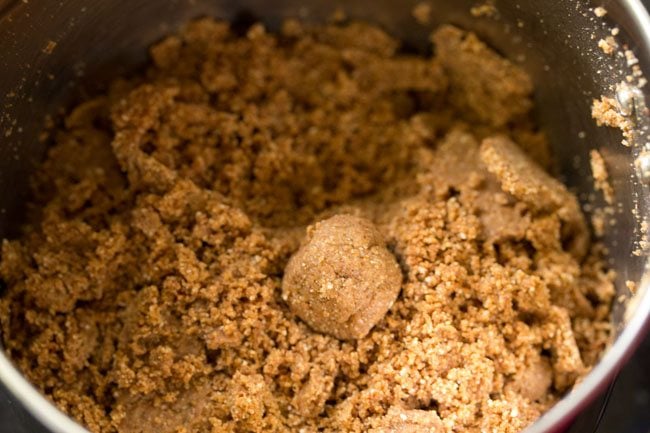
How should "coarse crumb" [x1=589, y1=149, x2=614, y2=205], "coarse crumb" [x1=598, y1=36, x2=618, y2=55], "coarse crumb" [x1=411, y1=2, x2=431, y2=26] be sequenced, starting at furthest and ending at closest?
"coarse crumb" [x1=411, y1=2, x2=431, y2=26] → "coarse crumb" [x1=589, y1=149, x2=614, y2=205] → "coarse crumb" [x1=598, y1=36, x2=618, y2=55]

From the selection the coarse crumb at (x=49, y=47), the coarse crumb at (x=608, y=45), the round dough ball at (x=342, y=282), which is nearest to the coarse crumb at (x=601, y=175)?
the coarse crumb at (x=608, y=45)

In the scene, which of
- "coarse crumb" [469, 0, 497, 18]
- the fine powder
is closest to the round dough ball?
Result: the fine powder

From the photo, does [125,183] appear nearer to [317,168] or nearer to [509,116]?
[317,168]

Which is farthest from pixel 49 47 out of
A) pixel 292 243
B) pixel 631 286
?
pixel 631 286

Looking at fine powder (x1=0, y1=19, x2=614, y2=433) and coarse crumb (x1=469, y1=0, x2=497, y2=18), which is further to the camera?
coarse crumb (x1=469, y1=0, x2=497, y2=18)

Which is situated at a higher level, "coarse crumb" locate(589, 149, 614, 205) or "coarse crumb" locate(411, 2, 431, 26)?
"coarse crumb" locate(411, 2, 431, 26)

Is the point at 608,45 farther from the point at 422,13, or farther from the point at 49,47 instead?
the point at 49,47

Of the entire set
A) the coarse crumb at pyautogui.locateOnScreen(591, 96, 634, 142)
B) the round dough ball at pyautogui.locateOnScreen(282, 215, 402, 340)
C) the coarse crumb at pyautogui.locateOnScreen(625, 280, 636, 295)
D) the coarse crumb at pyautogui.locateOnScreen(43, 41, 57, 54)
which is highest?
the coarse crumb at pyautogui.locateOnScreen(43, 41, 57, 54)

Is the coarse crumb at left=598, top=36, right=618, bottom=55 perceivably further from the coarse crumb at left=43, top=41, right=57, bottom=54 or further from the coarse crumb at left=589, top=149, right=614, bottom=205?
the coarse crumb at left=43, top=41, right=57, bottom=54

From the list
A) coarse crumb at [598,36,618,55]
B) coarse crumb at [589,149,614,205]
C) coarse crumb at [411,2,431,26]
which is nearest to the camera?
coarse crumb at [598,36,618,55]
